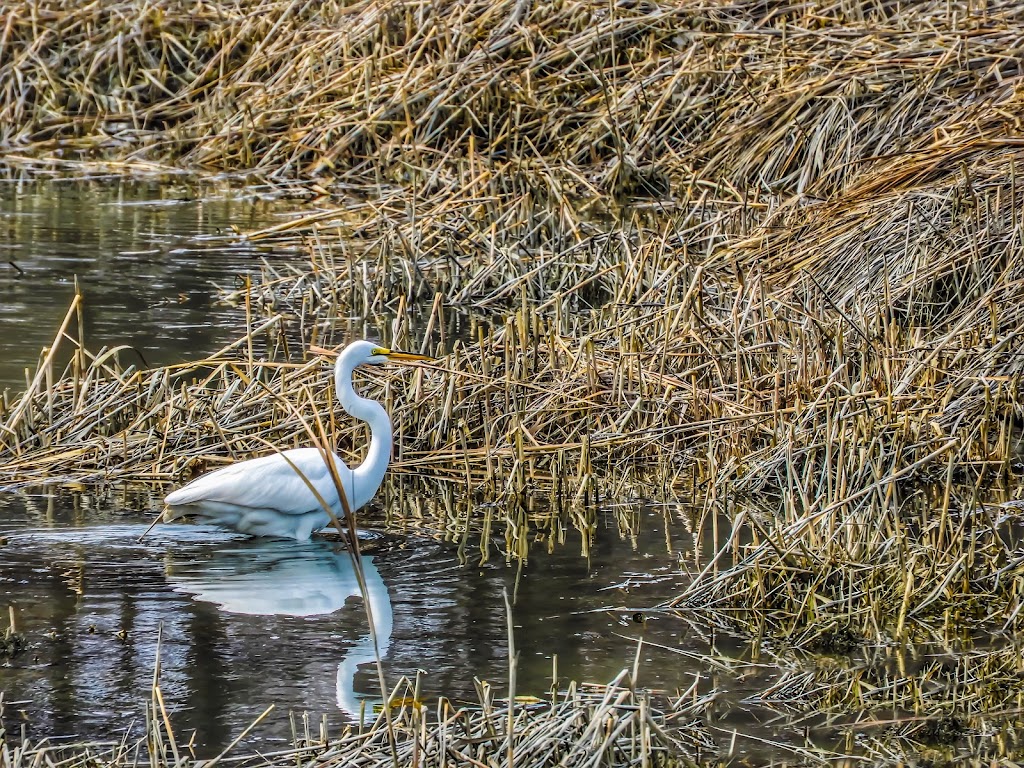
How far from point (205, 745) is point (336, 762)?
69 cm

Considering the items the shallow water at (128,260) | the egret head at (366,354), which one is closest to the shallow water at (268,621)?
the egret head at (366,354)

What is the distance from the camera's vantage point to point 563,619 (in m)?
6.32

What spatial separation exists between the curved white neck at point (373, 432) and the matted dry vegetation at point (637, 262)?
477 mm

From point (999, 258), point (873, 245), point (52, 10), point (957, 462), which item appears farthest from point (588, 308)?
point (52, 10)

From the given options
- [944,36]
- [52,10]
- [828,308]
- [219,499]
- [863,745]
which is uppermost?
[52,10]

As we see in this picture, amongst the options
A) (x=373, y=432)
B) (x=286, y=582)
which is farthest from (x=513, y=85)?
(x=286, y=582)

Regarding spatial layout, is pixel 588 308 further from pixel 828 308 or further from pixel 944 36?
pixel 944 36

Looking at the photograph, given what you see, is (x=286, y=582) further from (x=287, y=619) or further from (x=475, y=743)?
(x=475, y=743)

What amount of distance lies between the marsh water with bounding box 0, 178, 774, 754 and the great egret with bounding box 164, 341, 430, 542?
0.12 metres

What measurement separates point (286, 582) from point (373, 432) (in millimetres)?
929

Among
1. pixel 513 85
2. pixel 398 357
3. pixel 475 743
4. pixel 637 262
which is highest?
pixel 513 85

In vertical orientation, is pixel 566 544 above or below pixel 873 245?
below

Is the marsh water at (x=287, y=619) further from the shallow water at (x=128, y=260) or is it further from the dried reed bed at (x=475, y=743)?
the shallow water at (x=128, y=260)

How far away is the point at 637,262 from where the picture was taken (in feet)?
34.0
